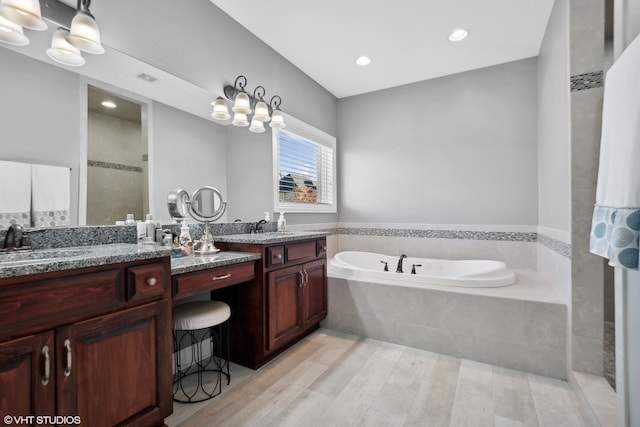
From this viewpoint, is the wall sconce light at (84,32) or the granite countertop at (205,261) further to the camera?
the granite countertop at (205,261)

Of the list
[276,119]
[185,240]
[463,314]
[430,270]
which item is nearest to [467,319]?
[463,314]

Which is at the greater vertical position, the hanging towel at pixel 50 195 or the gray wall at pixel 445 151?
the gray wall at pixel 445 151

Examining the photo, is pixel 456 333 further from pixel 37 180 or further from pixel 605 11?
pixel 37 180

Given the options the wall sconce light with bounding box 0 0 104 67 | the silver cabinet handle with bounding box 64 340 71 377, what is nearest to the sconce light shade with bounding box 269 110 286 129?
the wall sconce light with bounding box 0 0 104 67

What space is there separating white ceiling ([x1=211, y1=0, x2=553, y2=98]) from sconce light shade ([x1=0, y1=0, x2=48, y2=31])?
4.33 feet

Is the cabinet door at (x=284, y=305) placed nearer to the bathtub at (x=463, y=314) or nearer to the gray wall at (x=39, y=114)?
the bathtub at (x=463, y=314)

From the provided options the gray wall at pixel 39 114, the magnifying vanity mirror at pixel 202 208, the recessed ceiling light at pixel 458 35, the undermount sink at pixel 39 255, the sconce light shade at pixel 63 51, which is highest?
the recessed ceiling light at pixel 458 35

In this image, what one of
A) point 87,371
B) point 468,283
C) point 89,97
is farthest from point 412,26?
point 87,371

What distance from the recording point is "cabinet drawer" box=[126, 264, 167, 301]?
1.24 metres

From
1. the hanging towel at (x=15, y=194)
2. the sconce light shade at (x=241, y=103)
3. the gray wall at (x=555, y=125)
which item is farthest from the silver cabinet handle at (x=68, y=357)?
the gray wall at (x=555, y=125)

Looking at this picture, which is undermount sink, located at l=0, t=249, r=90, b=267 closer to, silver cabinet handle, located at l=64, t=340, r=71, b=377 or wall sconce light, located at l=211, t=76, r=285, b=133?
silver cabinet handle, located at l=64, t=340, r=71, b=377

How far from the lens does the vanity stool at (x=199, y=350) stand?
1.63 m

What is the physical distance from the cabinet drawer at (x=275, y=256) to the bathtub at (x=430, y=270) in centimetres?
80

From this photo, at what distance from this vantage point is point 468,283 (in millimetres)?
2309
